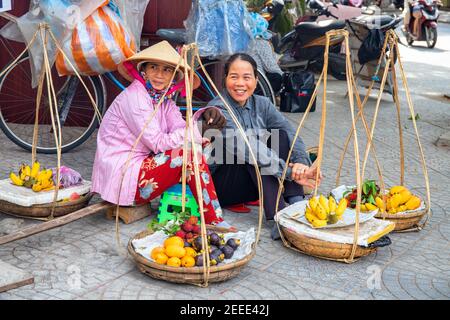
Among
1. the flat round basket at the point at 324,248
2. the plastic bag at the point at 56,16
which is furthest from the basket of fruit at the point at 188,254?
the plastic bag at the point at 56,16

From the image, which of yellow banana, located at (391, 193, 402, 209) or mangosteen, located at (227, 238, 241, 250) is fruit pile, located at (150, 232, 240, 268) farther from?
yellow banana, located at (391, 193, 402, 209)

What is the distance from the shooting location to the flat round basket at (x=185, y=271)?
3.26 meters

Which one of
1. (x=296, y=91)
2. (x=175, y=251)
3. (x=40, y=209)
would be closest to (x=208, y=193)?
(x=175, y=251)

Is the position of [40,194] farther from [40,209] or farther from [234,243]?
[234,243]

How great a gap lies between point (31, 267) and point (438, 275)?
2.07m

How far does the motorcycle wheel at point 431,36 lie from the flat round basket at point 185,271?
1125 centimetres

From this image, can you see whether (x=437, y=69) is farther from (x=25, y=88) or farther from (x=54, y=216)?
(x=54, y=216)

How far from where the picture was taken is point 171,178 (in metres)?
4.06

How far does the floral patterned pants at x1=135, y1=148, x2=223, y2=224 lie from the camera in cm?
401

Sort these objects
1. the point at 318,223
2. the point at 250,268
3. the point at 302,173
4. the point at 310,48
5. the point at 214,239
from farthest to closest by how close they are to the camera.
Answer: the point at 310,48, the point at 302,173, the point at 318,223, the point at 250,268, the point at 214,239

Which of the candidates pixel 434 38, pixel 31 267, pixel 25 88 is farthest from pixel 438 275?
pixel 434 38

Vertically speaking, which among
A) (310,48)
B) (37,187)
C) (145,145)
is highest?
(310,48)

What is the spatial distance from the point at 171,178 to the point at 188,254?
781mm

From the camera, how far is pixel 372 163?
5805 millimetres
